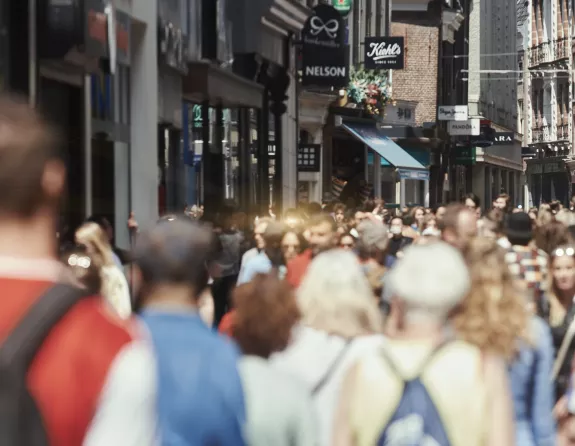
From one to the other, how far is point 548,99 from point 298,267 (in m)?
81.5

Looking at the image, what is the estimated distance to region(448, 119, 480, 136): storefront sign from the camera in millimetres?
57906

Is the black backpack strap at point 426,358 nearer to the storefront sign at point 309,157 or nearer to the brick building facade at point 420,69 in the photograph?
the storefront sign at point 309,157

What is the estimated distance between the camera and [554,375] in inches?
305

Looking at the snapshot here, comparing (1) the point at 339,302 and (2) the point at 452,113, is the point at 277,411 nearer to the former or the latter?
(1) the point at 339,302

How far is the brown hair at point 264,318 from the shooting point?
545 cm

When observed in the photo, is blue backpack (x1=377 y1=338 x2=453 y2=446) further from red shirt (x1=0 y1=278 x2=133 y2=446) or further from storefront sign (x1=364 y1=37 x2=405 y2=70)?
storefront sign (x1=364 y1=37 x2=405 y2=70)

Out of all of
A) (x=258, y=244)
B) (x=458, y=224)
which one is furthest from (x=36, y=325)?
(x=258, y=244)

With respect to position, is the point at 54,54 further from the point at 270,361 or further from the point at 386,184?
the point at 386,184

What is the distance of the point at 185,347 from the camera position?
452 cm

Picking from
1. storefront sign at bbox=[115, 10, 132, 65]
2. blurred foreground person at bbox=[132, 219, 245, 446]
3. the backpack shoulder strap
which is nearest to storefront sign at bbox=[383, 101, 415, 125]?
storefront sign at bbox=[115, 10, 132, 65]

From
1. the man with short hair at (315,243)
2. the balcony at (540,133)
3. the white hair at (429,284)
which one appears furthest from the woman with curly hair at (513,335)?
the balcony at (540,133)

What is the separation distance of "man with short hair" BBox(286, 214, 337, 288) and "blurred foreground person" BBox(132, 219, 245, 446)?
7491 millimetres

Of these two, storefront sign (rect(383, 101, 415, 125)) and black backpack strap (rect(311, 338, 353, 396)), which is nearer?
black backpack strap (rect(311, 338, 353, 396))

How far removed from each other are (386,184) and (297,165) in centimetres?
1482
